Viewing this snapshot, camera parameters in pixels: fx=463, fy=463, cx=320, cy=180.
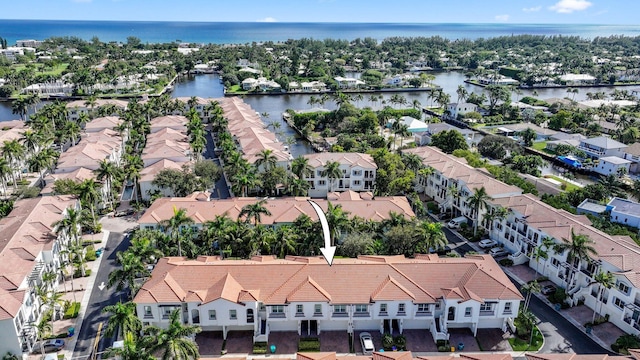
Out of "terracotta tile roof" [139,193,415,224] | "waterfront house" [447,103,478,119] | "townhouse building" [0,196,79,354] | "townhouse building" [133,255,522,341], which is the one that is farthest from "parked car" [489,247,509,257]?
"waterfront house" [447,103,478,119]

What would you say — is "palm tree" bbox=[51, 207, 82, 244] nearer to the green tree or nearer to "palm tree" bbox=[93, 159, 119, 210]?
"palm tree" bbox=[93, 159, 119, 210]

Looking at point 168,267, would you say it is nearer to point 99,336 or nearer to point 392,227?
point 99,336

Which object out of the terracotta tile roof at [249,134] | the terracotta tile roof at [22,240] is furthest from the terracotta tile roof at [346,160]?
the terracotta tile roof at [22,240]

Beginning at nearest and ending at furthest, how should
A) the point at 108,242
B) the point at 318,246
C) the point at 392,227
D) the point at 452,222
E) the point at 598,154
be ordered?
the point at 318,246
the point at 392,227
the point at 108,242
the point at 452,222
the point at 598,154

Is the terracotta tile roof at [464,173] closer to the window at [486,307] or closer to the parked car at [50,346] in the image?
the window at [486,307]

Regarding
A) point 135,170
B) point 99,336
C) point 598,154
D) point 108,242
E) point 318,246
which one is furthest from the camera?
point 598,154

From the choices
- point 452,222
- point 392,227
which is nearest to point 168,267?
point 392,227
